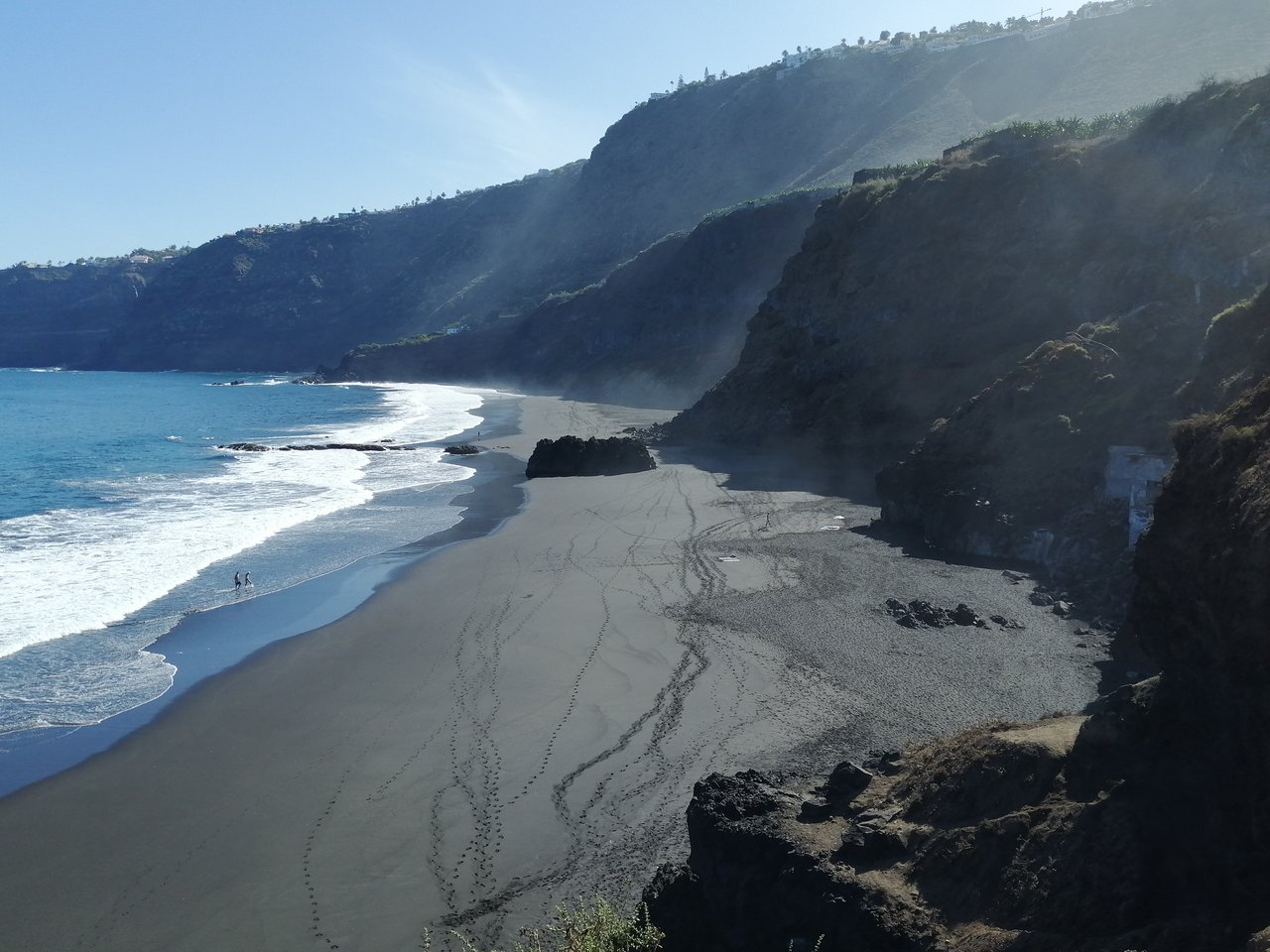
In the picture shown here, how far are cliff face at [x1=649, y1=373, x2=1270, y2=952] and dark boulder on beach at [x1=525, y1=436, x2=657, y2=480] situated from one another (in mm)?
24979

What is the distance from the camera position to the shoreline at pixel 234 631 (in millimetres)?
11078

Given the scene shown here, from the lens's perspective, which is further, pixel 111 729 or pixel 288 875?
pixel 111 729

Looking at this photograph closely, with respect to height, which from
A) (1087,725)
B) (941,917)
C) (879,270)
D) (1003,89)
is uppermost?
(1003,89)

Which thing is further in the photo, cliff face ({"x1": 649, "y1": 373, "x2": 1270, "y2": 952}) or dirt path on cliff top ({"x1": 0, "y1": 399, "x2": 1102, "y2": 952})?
dirt path on cliff top ({"x1": 0, "y1": 399, "x2": 1102, "y2": 952})

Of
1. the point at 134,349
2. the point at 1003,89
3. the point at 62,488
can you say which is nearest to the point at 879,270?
the point at 62,488

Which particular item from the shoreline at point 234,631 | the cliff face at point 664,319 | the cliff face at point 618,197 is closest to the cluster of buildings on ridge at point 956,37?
the cliff face at point 618,197

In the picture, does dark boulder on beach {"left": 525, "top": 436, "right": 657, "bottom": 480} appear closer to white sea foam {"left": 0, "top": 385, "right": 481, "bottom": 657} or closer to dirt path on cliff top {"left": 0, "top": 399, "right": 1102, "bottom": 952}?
white sea foam {"left": 0, "top": 385, "right": 481, "bottom": 657}

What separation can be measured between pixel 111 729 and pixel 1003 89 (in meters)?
104

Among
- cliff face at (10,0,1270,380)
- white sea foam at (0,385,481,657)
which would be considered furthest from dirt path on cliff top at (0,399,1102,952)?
cliff face at (10,0,1270,380)

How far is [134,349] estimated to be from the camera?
16012 centimetres

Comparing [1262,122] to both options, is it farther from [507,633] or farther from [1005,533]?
[507,633]

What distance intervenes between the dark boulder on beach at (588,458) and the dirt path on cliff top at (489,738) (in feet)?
41.5

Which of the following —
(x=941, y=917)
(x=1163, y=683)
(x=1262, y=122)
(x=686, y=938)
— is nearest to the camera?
(x=941, y=917)

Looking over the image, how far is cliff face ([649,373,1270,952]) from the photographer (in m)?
4.97
